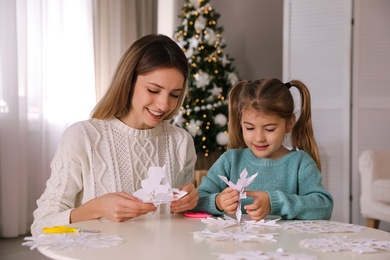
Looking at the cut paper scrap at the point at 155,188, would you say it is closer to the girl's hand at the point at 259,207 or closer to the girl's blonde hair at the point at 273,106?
the girl's hand at the point at 259,207

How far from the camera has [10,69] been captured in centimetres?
441

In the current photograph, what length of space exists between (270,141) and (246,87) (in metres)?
0.23

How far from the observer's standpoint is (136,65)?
190 cm

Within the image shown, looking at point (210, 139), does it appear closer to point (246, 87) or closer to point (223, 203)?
point (246, 87)

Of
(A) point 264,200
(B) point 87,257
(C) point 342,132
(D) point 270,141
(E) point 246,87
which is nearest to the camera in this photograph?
(B) point 87,257

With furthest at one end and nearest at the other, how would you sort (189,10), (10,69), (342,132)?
1. (189,10)
2. (342,132)
3. (10,69)

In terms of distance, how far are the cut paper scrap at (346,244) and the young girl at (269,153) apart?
0.36m

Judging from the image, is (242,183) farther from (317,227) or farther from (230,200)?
(317,227)

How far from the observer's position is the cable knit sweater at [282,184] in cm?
166

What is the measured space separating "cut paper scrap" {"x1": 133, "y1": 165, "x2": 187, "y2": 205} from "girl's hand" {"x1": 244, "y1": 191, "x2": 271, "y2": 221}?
232mm

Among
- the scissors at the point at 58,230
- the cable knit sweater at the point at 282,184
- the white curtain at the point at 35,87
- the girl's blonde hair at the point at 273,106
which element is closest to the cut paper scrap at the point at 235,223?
the cable knit sweater at the point at 282,184

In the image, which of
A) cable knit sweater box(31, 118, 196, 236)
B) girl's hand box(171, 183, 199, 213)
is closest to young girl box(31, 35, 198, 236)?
cable knit sweater box(31, 118, 196, 236)

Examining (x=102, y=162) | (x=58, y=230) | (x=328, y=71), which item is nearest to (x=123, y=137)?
(x=102, y=162)

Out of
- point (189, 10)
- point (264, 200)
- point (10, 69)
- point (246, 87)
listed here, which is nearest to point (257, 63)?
point (189, 10)
